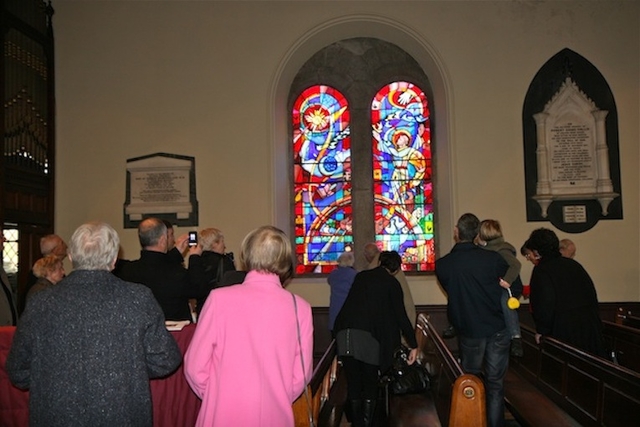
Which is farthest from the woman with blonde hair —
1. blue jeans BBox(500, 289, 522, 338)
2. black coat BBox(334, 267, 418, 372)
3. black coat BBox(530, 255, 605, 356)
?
black coat BBox(334, 267, 418, 372)

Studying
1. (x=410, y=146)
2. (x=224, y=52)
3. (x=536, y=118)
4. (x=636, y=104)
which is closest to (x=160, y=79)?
(x=224, y=52)

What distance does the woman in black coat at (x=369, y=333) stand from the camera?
4.26 meters

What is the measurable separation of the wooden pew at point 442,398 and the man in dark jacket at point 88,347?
152 centimetres

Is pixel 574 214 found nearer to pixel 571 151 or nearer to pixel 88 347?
pixel 571 151

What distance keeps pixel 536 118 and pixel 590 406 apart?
15.7 ft

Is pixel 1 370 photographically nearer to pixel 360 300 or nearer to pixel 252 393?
pixel 252 393

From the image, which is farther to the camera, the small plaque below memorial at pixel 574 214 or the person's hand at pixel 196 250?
the small plaque below memorial at pixel 574 214

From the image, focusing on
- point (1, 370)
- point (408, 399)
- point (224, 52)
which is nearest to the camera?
point (1, 370)

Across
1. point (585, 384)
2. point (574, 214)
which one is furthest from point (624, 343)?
point (574, 214)

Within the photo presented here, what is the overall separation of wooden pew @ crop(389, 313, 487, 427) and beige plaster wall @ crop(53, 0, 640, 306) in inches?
98.8

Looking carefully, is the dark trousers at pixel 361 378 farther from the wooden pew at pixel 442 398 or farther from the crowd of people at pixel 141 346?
the crowd of people at pixel 141 346

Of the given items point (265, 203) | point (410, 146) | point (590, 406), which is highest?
point (410, 146)

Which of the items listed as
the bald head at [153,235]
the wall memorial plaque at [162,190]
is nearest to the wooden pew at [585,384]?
the bald head at [153,235]

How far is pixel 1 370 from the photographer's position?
3312mm
